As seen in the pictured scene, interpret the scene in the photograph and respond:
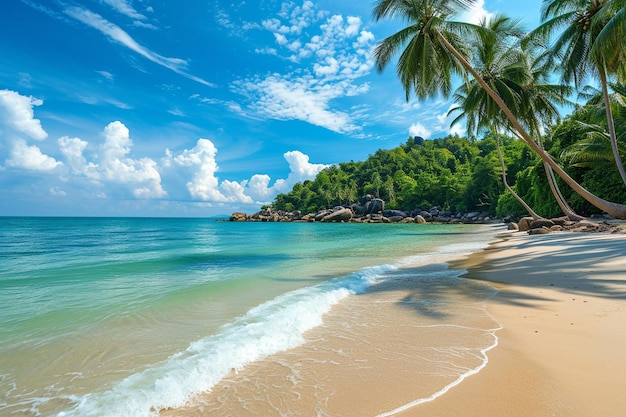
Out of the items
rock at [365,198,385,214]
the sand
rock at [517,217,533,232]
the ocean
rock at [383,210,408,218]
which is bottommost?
the ocean

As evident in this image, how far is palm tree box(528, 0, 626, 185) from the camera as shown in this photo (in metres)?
14.0

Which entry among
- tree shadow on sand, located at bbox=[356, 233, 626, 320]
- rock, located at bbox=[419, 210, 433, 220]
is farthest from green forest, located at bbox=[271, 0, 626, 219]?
rock, located at bbox=[419, 210, 433, 220]

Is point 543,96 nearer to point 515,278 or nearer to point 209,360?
point 515,278

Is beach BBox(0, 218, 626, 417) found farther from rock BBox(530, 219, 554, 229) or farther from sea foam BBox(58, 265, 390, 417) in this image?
rock BBox(530, 219, 554, 229)

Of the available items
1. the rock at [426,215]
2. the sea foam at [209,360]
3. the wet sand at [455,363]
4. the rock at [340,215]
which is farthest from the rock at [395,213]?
the sea foam at [209,360]

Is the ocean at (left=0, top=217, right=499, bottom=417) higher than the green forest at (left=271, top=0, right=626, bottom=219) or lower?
lower

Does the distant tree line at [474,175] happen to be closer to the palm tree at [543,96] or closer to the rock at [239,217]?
the palm tree at [543,96]

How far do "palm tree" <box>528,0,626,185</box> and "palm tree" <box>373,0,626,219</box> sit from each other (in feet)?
11.3

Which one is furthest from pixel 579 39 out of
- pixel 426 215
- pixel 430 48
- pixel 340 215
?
pixel 340 215

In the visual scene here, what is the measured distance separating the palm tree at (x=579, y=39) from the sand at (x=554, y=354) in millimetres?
10874

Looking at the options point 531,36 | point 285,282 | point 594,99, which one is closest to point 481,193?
point 594,99

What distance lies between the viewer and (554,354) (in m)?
3.44

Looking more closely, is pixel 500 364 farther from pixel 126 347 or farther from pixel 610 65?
pixel 610 65

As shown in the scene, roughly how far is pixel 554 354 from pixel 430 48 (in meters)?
13.2
